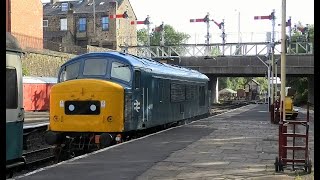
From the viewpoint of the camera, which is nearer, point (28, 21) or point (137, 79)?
point (137, 79)

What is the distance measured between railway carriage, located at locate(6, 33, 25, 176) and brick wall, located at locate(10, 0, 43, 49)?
35425 millimetres

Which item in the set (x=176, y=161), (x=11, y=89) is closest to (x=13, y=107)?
(x=11, y=89)

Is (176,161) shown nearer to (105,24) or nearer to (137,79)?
(137,79)

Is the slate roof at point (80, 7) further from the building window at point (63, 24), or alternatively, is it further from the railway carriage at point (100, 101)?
the railway carriage at point (100, 101)

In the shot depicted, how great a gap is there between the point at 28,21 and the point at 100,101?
38093mm

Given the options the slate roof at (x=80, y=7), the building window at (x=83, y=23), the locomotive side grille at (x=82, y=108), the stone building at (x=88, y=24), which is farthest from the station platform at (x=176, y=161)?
the slate roof at (x=80, y=7)

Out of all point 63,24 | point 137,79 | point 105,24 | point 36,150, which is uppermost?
point 63,24

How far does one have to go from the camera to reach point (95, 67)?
13773 mm

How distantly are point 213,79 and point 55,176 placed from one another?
52.7 meters

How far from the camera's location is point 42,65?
129 ft

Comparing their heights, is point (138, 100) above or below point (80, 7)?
below

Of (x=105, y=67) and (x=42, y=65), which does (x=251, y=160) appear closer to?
(x=105, y=67)

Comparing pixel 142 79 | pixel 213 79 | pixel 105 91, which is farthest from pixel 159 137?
pixel 213 79

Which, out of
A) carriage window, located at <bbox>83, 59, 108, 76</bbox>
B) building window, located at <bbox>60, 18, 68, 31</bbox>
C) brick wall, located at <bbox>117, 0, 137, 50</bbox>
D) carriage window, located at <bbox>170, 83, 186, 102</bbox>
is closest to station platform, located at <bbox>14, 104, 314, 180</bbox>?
carriage window, located at <bbox>83, 59, 108, 76</bbox>
